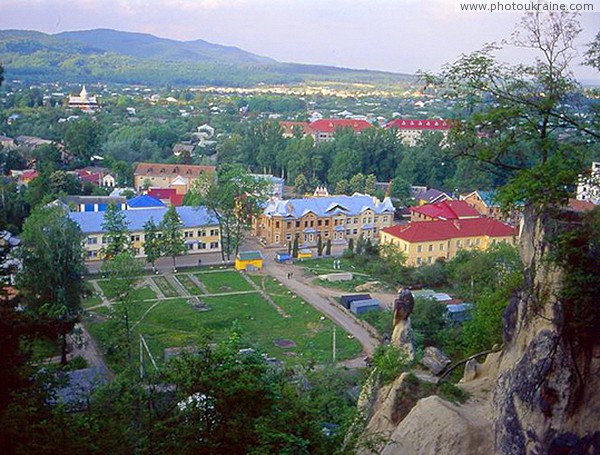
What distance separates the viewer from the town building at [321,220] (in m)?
30.9

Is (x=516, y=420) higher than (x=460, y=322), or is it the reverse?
(x=516, y=420)

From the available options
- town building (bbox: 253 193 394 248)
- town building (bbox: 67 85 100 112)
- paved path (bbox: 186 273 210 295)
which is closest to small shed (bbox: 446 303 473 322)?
paved path (bbox: 186 273 210 295)

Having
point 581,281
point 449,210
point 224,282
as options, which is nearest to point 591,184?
point 581,281

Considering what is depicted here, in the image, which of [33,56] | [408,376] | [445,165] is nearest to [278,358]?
[408,376]

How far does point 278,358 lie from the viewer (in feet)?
59.6

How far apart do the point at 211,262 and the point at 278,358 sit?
1057cm

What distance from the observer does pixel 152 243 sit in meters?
25.7

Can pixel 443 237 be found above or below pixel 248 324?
above

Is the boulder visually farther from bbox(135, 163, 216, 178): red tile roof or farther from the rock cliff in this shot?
bbox(135, 163, 216, 178): red tile roof

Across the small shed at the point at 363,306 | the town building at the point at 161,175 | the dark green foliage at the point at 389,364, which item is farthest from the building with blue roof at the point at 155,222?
the dark green foliage at the point at 389,364

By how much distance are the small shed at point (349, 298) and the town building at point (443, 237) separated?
4.64 m

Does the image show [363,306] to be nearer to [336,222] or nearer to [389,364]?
[336,222]

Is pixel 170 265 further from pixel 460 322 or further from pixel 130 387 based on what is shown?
pixel 130 387

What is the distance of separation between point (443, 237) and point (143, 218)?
12645 mm
